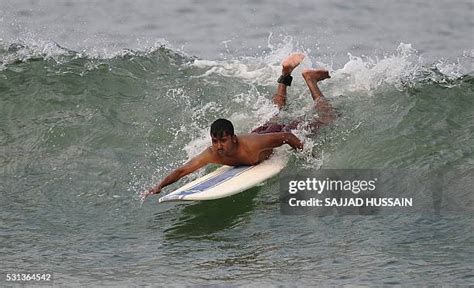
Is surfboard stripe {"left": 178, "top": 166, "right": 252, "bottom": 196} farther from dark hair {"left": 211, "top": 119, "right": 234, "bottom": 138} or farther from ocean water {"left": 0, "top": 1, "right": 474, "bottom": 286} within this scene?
dark hair {"left": 211, "top": 119, "right": 234, "bottom": 138}

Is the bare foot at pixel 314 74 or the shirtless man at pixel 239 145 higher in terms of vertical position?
the bare foot at pixel 314 74

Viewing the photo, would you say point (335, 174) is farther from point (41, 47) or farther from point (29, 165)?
point (41, 47)

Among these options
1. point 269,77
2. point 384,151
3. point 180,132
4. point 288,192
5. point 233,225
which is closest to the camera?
point 233,225

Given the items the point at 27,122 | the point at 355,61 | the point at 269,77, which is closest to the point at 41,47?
the point at 27,122

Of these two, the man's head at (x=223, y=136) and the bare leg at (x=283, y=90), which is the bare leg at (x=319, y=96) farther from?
the man's head at (x=223, y=136)

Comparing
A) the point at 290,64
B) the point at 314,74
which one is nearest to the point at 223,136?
the point at 290,64

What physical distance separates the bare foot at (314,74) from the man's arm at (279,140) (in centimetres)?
144

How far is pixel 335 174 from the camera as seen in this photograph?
9656 millimetres

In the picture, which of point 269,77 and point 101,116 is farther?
point 269,77

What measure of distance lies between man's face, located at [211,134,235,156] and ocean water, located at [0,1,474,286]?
1.77 ft

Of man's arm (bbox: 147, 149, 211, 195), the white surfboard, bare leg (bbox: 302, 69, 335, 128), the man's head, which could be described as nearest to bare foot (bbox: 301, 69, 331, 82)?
bare leg (bbox: 302, 69, 335, 128)

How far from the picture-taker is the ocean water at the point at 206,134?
7961mm

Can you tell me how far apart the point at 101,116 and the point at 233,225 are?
129 inches

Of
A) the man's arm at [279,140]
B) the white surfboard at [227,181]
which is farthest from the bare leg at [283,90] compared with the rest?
the man's arm at [279,140]
